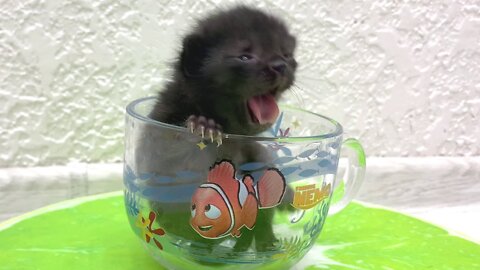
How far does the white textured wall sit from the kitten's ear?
A: 0.11 meters

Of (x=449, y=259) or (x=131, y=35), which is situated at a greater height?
(x=131, y=35)

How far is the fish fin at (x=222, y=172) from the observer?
488mm

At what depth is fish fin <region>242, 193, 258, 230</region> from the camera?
49 cm

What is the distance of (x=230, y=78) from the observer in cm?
59

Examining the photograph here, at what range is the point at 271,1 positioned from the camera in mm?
1005

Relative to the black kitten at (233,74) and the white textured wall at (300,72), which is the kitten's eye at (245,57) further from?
the white textured wall at (300,72)

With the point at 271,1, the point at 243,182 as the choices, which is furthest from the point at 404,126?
the point at 243,182

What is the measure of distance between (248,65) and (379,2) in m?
0.60

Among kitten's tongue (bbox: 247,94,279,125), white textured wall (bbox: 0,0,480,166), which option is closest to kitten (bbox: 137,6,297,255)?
kitten's tongue (bbox: 247,94,279,125)

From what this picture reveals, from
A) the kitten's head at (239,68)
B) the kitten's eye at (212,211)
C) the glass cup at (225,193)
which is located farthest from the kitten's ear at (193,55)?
the kitten's eye at (212,211)

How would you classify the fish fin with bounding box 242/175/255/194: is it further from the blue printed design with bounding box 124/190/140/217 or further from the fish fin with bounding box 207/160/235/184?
the blue printed design with bounding box 124/190/140/217

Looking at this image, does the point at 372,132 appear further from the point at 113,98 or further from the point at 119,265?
the point at 119,265

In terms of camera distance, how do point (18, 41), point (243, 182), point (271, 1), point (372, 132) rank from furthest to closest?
point (372, 132) < point (271, 1) < point (18, 41) < point (243, 182)

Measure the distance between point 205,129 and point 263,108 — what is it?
124 millimetres
